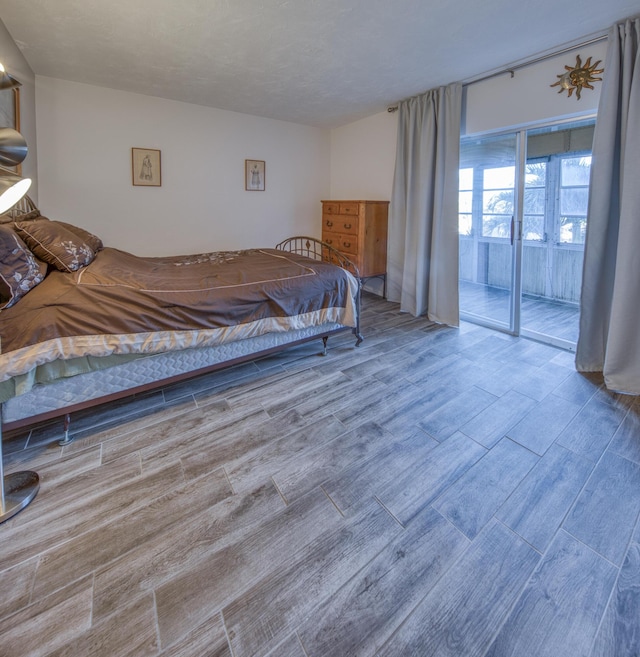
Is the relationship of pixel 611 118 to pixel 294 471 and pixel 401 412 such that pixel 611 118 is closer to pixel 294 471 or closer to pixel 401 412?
pixel 401 412

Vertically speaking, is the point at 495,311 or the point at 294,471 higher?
the point at 495,311

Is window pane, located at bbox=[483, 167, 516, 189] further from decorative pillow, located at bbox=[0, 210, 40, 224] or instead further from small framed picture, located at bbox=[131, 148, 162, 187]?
decorative pillow, located at bbox=[0, 210, 40, 224]

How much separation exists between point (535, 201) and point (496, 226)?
43 cm

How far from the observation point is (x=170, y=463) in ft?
5.85

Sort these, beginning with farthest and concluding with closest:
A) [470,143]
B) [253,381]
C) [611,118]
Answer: [470,143]
[253,381]
[611,118]

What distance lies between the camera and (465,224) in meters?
3.92

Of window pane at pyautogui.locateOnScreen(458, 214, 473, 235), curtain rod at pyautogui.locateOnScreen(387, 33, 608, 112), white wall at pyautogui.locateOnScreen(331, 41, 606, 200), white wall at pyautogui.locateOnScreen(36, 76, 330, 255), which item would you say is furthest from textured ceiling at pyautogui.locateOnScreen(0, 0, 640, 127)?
window pane at pyautogui.locateOnScreen(458, 214, 473, 235)

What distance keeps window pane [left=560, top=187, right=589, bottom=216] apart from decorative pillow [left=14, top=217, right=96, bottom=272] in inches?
170

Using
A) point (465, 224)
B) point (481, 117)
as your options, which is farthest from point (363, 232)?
point (481, 117)

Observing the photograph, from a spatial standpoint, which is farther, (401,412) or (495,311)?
(495,311)

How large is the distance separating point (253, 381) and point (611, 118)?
10.4ft

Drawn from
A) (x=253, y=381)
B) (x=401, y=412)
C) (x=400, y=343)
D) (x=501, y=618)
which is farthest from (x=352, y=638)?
(x=400, y=343)

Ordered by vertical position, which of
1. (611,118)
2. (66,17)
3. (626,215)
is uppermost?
(66,17)

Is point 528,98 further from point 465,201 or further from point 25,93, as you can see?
point 25,93
